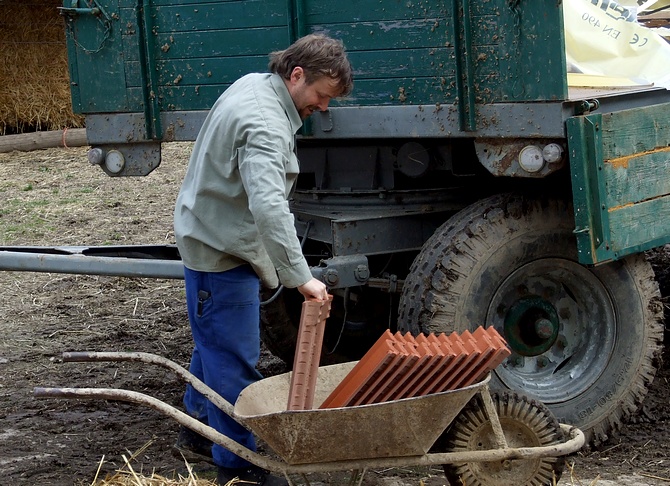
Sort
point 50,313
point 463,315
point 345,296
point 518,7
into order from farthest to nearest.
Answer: point 50,313 < point 345,296 < point 463,315 < point 518,7

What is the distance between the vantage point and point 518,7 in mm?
4457

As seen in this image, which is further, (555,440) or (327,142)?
(327,142)

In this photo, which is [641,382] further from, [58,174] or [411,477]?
[58,174]

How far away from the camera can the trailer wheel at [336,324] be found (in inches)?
223

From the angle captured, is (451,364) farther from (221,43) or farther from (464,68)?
(221,43)

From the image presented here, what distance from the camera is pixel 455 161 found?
17.2 ft

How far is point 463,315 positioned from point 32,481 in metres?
2.04

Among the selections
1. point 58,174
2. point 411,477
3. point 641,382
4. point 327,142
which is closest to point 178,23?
point 327,142

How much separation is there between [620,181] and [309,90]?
5.09 feet

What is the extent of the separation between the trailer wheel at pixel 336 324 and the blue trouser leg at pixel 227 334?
4.46 feet

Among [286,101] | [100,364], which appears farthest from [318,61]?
[100,364]

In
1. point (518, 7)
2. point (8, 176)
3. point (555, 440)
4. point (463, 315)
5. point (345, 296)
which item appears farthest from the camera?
point (8, 176)

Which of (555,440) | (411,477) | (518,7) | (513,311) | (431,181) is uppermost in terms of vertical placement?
(518,7)

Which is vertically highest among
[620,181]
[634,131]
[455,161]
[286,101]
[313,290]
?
[286,101]
